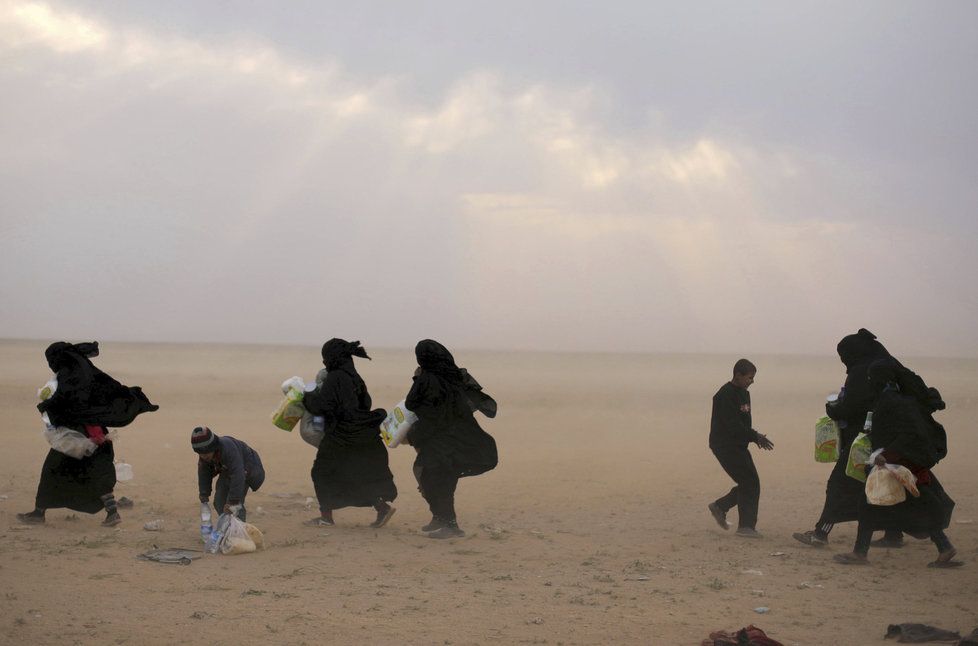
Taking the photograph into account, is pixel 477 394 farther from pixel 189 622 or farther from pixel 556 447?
pixel 556 447

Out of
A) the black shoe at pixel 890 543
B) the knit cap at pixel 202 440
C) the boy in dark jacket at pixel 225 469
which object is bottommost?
the black shoe at pixel 890 543

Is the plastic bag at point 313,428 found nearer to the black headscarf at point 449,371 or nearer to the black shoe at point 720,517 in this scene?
the black headscarf at point 449,371

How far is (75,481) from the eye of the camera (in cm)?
1038

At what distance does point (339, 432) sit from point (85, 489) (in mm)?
2483

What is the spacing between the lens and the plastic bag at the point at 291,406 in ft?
35.6

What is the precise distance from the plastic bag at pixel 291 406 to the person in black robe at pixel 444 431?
1148mm

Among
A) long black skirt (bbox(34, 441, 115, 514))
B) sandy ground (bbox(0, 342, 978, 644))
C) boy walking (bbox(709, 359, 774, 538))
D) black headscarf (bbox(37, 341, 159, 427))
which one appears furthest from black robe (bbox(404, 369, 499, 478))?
long black skirt (bbox(34, 441, 115, 514))

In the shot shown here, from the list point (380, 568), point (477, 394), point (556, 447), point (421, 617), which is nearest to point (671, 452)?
point (556, 447)

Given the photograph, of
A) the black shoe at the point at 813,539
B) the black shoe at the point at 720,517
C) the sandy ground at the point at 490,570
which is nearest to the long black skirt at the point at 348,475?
the sandy ground at the point at 490,570

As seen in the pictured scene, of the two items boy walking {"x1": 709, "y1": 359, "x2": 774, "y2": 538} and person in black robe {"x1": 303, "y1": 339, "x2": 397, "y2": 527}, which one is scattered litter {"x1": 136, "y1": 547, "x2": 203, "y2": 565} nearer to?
person in black robe {"x1": 303, "y1": 339, "x2": 397, "y2": 527}

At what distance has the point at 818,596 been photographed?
8109 millimetres

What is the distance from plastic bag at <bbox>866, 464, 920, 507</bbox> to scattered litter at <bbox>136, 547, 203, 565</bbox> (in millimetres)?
5686

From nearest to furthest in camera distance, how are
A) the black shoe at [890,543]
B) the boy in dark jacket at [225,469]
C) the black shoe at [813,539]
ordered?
1. the boy in dark jacket at [225,469]
2. the black shoe at [890,543]
3. the black shoe at [813,539]

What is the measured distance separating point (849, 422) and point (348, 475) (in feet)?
15.9
